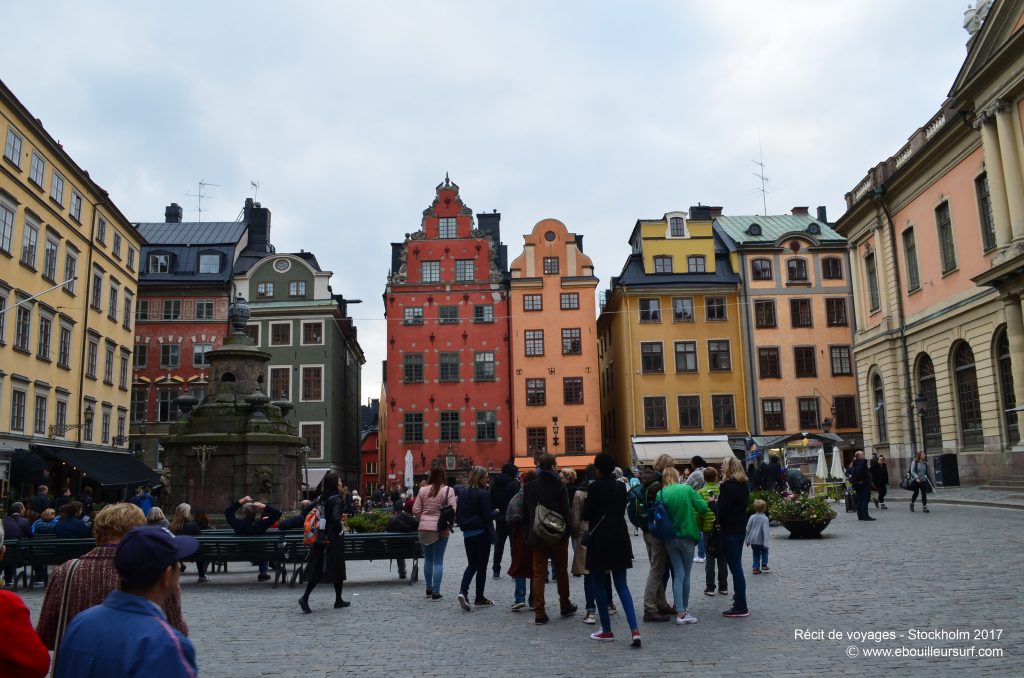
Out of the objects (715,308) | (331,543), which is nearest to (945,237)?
(715,308)

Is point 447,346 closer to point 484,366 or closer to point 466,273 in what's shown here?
point 484,366

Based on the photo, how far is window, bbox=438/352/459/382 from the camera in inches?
1857

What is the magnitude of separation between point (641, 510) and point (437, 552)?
3.53m

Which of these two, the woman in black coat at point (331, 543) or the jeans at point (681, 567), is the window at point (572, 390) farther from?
the jeans at point (681, 567)

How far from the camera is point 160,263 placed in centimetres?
5116

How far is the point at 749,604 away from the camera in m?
10.3

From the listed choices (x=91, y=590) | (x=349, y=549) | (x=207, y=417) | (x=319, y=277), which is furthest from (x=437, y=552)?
(x=319, y=277)

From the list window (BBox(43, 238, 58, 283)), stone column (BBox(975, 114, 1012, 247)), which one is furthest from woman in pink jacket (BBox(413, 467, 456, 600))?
window (BBox(43, 238, 58, 283))

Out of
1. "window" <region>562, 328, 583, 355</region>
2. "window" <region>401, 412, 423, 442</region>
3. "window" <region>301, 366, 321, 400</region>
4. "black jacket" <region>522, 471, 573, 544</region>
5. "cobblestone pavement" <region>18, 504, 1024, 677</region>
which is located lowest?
"cobblestone pavement" <region>18, 504, 1024, 677</region>

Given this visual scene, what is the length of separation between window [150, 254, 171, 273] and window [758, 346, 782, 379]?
1384 inches

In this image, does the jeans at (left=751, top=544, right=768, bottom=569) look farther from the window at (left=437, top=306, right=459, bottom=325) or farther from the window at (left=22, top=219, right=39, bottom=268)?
the window at (left=437, top=306, right=459, bottom=325)

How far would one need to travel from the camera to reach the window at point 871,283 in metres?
38.7

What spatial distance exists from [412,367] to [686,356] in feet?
50.4

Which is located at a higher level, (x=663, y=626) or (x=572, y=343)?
(x=572, y=343)
